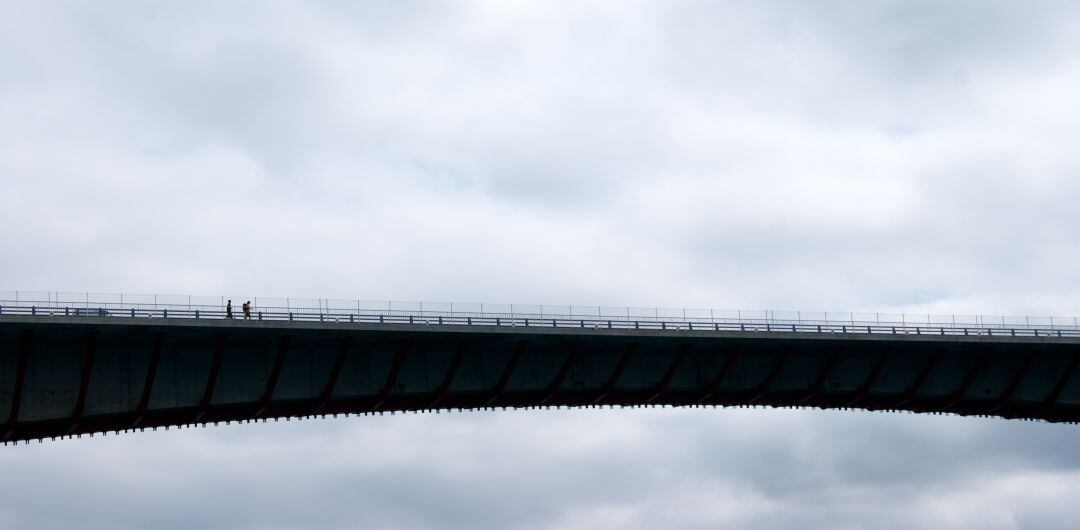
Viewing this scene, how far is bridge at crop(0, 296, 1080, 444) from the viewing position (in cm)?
6222

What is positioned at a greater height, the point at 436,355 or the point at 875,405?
the point at 436,355

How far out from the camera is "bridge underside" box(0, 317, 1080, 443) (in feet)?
205

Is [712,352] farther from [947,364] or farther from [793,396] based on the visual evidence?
[947,364]

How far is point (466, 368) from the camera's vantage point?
72500 mm

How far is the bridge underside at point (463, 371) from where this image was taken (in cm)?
6238

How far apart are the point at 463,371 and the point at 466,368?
0.73 feet

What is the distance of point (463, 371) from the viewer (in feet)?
238

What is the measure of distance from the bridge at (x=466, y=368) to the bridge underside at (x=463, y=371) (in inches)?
3.3

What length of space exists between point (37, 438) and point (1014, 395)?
54260mm

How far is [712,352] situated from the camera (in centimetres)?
7700

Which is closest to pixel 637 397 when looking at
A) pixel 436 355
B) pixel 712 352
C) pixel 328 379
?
pixel 712 352

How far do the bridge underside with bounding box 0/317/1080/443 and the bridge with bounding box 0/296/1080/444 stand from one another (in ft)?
0.27

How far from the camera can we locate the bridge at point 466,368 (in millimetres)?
62219

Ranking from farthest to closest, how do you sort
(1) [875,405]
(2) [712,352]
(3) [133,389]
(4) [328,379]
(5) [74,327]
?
(1) [875,405] → (2) [712,352] → (4) [328,379] → (3) [133,389] → (5) [74,327]
